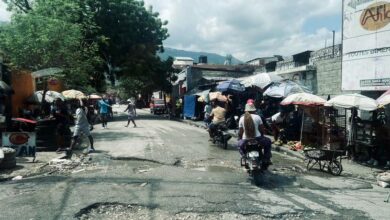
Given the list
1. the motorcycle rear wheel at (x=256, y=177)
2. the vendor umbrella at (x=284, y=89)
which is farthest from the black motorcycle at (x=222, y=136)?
the motorcycle rear wheel at (x=256, y=177)

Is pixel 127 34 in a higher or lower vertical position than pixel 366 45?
higher

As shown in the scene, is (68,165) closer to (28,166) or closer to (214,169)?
(28,166)

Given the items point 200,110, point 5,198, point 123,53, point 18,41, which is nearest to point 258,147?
point 5,198

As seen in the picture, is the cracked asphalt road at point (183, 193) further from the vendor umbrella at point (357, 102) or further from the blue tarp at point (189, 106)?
the blue tarp at point (189, 106)

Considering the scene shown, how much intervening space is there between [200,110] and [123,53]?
9.77 m

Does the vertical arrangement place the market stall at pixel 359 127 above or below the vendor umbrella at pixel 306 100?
below

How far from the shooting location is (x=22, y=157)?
1251 cm

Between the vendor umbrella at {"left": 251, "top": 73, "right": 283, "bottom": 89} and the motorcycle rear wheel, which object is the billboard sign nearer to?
the vendor umbrella at {"left": 251, "top": 73, "right": 283, "bottom": 89}

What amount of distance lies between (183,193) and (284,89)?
12.3 m

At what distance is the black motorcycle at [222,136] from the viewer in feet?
51.6

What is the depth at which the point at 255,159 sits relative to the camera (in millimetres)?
9109

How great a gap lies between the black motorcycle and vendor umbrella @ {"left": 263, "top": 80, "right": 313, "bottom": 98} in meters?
4.22

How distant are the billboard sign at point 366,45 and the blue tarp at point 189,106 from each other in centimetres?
2105

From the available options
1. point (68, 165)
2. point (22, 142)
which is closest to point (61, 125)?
point (22, 142)
